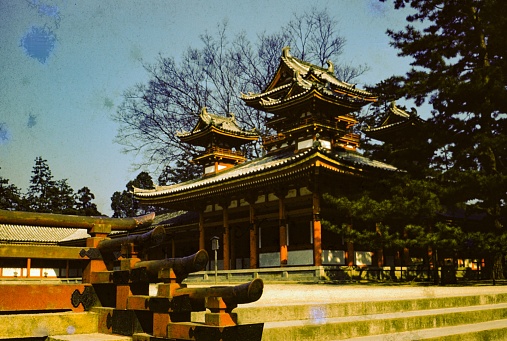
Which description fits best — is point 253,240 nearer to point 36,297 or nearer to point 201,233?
point 201,233

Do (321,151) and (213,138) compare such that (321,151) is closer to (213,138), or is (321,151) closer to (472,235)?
(472,235)

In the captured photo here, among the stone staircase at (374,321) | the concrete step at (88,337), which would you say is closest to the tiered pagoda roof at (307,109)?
the stone staircase at (374,321)

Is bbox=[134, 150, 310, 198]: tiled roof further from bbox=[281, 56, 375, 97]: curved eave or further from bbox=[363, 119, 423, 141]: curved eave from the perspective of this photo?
bbox=[281, 56, 375, 97]: curved eave

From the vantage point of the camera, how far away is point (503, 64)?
15.8m

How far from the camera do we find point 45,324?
15.0 feet

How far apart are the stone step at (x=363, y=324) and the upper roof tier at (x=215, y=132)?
62.2 feet

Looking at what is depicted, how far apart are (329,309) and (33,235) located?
3391 cm

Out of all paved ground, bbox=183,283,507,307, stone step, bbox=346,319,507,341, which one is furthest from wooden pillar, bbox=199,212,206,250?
stone step, bbox=346,319,507,341

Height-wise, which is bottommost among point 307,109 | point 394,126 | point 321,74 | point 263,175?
point 263,175

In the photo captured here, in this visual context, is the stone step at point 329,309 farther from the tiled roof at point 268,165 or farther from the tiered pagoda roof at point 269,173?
the tiled roof at point 268,165

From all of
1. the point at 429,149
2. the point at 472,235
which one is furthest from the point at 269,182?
the point at 472,235

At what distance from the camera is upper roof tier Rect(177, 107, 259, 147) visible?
25.5 metres

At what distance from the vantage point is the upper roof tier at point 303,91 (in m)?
19.9

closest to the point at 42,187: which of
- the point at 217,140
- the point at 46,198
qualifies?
the point at 46,198
